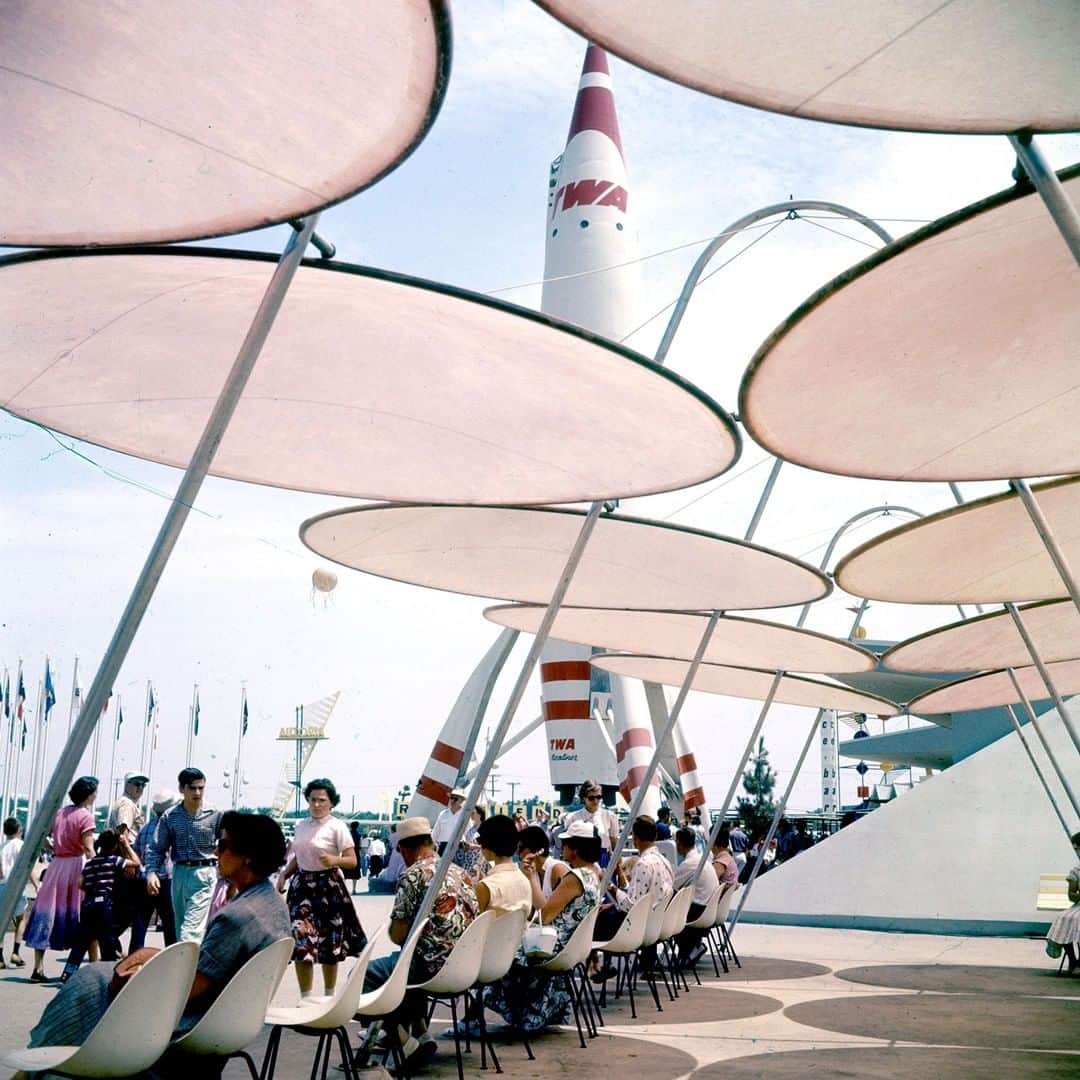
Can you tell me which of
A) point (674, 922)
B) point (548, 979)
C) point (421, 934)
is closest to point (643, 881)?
point (674, 922)

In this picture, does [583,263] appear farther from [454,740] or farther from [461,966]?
[461,966]

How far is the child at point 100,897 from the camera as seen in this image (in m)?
9.78

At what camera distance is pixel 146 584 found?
461 centimetres

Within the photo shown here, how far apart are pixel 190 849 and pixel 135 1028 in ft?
16.8

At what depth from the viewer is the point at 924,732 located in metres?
43.4

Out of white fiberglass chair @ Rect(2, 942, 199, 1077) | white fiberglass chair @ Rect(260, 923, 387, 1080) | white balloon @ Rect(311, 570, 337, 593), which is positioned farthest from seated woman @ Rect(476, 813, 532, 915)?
white balloon @ Rect(311, 570, 337, 593)

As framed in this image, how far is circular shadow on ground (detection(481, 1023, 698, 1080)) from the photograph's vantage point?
22.3 ft

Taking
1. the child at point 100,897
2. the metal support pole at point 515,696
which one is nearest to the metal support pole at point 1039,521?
the metal support pole at point 515,696

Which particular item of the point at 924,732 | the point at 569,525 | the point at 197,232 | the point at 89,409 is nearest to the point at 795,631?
the point at 569,525

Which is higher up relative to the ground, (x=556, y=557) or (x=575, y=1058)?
(x=556, y=557)

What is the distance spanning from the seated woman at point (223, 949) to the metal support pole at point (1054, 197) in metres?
3.86

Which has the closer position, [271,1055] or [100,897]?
[271,1055]

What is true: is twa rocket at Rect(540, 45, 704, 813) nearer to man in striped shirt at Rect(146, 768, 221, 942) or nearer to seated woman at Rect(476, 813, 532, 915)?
man in striped shirt at Rect(146, 768, 221, 942)

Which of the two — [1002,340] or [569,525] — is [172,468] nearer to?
[569,525]
